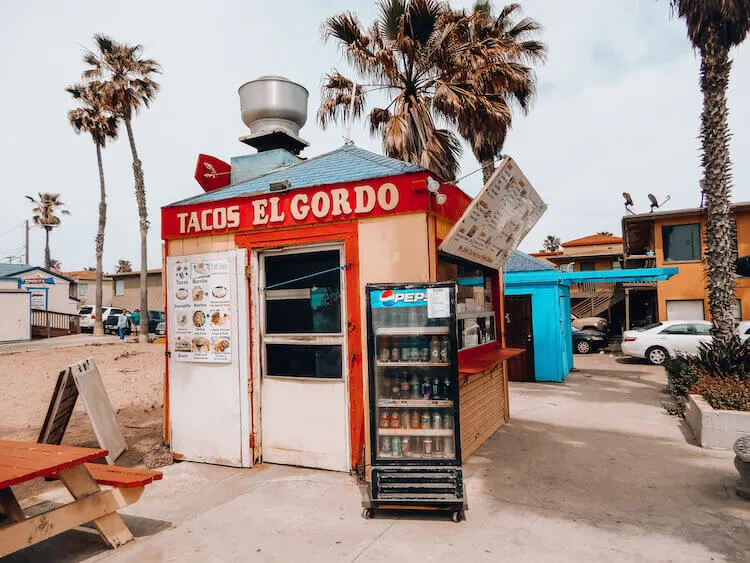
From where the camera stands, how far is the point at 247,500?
15.5 ft

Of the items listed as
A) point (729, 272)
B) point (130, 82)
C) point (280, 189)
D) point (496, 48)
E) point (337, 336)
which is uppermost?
point (130, 82)

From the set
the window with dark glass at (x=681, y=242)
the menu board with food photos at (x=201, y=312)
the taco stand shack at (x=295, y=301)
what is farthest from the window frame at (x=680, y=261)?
the menu board with food photos at (x=201, y=312)

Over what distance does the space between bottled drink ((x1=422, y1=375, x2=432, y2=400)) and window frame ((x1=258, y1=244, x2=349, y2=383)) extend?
3.32 ft

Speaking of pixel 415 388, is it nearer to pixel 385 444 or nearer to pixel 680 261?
pixel 385 444

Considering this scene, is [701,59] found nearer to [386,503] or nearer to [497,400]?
[497,400]

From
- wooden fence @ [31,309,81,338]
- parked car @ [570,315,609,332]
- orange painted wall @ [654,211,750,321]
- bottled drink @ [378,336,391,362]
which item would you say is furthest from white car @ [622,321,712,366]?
wooden fence @ [31,309,81,338]

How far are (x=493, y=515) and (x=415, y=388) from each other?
1271mm

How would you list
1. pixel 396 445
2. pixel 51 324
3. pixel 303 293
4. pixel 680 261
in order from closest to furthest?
pixel 396 445
pixel 303 293
pixel 680 261
pixel 51 324

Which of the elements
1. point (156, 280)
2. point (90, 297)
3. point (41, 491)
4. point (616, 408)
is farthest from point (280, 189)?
point (90, 297)

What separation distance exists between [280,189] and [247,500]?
11.0 ft

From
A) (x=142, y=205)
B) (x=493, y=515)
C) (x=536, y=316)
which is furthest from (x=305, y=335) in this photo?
(x=142, y=205)

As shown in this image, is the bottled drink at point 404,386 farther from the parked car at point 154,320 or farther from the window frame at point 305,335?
the parked car at point 154,320

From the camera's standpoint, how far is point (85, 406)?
550 centimetres

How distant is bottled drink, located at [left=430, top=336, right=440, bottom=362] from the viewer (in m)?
4.66
